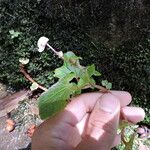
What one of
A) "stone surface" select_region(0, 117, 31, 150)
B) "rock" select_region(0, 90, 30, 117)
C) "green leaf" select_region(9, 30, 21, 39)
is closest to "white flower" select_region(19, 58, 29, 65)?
"green leaf" select_region(9, 30, 21, 39)

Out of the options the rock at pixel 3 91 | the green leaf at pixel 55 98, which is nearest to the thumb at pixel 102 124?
the green leaf at pixel 55 98

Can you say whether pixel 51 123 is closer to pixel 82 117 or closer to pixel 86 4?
pixel 82 117

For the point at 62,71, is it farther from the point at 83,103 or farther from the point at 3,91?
the point at 3,91

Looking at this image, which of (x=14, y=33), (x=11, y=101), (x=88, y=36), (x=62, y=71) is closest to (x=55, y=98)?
(x=62, y=71)

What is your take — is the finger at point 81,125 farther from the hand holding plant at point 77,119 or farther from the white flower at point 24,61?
the white flower at point 24,61

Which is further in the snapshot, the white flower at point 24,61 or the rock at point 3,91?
the rock at point 3,91

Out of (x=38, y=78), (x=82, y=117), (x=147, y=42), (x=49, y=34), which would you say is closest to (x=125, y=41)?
(x=147, y=42)

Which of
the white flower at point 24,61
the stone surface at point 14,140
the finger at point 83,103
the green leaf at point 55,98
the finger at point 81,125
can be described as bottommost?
the stone surface at point 14,140
